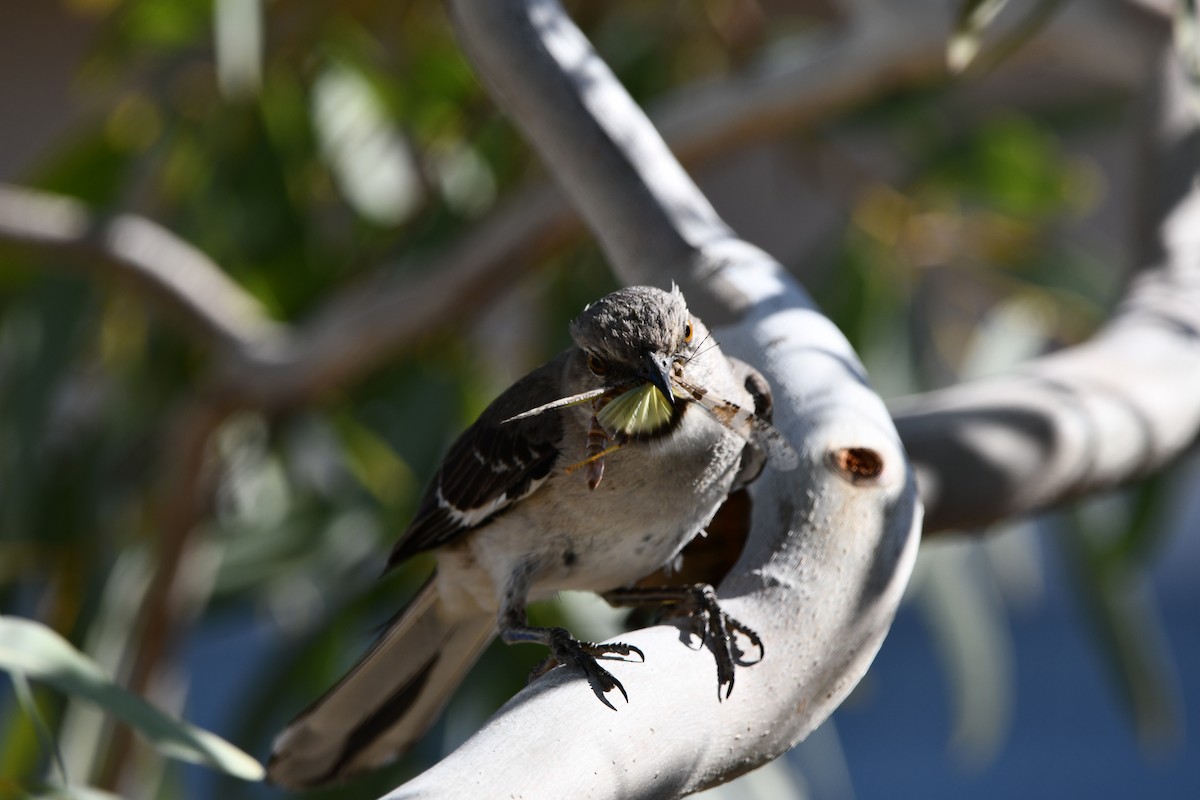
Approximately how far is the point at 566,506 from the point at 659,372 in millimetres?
206

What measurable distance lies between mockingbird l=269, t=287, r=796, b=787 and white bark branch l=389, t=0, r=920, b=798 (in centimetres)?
3

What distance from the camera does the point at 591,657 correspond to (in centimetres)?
100

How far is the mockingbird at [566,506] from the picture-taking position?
1.14 meters

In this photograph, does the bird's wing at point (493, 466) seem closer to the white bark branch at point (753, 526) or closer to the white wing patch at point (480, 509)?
the white wing patch at point (480, 509)

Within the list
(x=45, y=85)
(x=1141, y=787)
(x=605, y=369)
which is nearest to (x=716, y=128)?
(x=605, y=369)

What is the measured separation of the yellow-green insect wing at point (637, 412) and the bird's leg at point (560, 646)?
0.58 feet

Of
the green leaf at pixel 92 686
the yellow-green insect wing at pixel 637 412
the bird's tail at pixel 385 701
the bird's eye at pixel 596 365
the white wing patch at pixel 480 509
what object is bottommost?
the bird's tail at pixel 385 701

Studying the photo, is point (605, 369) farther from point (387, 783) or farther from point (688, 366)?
point (387, 783)

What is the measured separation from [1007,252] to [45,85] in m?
3.55

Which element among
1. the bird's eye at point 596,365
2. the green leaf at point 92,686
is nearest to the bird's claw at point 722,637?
the bird's eye at point 596,365

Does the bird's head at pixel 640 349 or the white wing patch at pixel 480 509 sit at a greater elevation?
the bird's head at pixel 640 349

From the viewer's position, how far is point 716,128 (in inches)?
82.7

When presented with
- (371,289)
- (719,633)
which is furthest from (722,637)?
(371,289)

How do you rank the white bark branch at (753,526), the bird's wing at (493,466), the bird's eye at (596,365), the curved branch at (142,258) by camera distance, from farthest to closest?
the curved branch at (142,258) → the bird's wing at (493,466) → the bird's eye at (596,365) → the white bark branch at (753,526)
